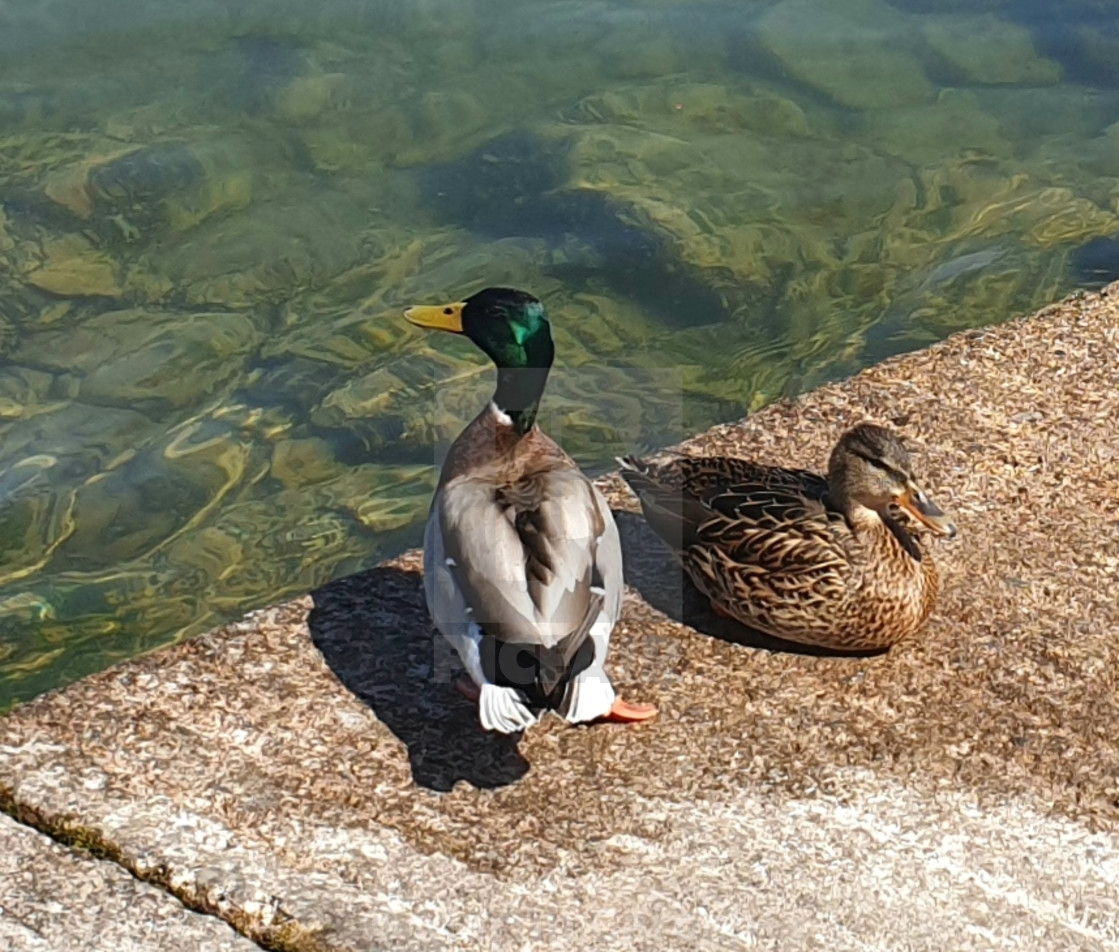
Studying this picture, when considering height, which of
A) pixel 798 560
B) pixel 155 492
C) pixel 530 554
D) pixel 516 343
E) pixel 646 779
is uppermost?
pixel 516 343

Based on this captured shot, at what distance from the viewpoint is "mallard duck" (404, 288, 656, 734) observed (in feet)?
12.2

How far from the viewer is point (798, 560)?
4.39m

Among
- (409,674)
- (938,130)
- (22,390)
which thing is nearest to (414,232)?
(22,390)

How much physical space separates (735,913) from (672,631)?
1.05 meters

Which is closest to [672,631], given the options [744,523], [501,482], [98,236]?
[744,523]

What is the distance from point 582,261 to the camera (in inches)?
315

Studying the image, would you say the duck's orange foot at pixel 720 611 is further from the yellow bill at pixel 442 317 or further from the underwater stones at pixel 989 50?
the underwater stones at pixel 989 50

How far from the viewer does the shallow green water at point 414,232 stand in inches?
253

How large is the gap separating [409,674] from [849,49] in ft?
22.7

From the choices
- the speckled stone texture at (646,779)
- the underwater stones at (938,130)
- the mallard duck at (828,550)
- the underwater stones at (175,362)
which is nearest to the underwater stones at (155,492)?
the underwater stones at (175,362)

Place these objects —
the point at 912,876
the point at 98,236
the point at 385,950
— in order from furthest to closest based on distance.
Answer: the point at 98,236 < the point at 912,876 < the point at 385,950

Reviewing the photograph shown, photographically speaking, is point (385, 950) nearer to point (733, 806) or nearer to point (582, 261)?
point (733, 806)

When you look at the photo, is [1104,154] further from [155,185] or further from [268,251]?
[155,185]

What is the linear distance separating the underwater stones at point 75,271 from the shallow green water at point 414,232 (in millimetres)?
15
